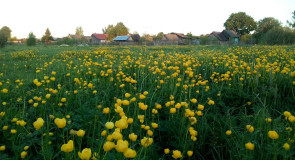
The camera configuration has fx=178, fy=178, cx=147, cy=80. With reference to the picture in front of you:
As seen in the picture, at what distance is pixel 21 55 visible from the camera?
27.4ft

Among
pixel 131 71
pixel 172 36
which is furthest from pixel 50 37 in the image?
pixel 131 71

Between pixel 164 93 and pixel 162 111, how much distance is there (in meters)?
0.52

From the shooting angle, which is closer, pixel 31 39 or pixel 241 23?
pixel 31 39

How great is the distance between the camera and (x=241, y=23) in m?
58.1

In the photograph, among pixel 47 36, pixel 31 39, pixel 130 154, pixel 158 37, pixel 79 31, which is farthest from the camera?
pixel 79 31

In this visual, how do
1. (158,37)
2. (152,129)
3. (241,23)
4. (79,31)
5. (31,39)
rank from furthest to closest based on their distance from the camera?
(79,31), (158,37), (241,23), (31,39), (152,129)

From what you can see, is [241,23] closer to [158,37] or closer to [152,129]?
[158,37]

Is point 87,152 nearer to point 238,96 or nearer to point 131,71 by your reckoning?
point 238,96

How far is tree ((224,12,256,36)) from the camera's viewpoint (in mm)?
57013

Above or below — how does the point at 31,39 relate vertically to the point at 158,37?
below

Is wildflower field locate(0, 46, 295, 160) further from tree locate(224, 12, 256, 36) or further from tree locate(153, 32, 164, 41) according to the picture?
tree locate(224, 12, 256, 36)

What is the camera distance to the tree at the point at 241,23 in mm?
57013

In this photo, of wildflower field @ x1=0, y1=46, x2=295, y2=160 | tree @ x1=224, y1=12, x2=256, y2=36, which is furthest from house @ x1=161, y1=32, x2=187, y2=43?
wildflower field @ x1=0, y1=46, x2=295, y2=160

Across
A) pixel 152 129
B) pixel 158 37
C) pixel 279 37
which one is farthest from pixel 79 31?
pixel 152 129
